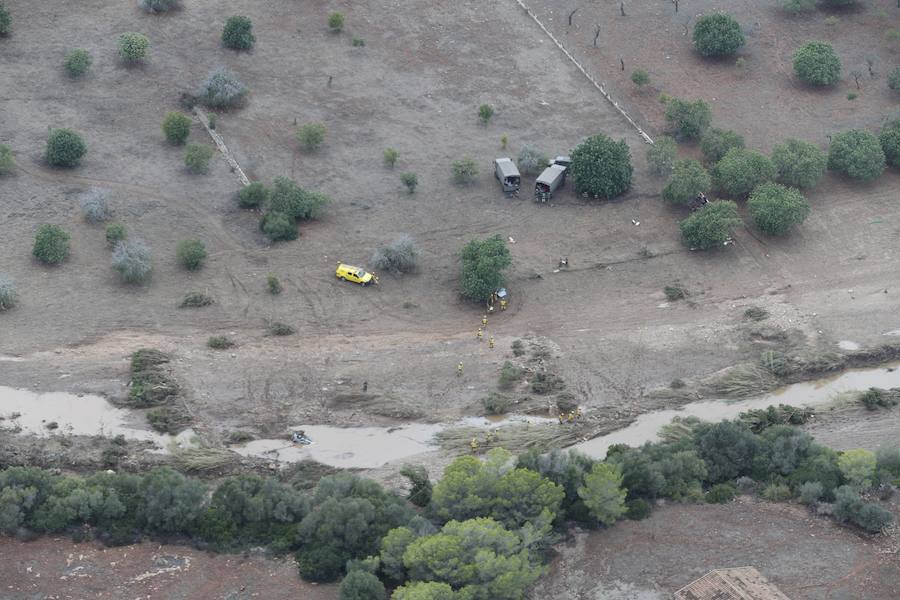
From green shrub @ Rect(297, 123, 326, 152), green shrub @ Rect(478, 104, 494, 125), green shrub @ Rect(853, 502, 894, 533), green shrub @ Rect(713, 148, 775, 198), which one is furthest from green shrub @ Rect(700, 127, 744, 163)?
green shrub @ Rect(853, 502, 894, 533)

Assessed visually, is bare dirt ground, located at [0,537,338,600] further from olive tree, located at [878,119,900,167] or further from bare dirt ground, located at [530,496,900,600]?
olive tree, located at [878,119,900,167]

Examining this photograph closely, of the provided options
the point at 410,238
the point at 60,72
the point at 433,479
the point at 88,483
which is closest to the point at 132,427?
the point at 88,483

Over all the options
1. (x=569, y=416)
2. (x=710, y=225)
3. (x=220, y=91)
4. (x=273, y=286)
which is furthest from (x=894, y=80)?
(x=273, y=286)

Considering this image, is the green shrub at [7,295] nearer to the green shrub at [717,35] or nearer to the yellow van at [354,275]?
the yellow van at [354,275]

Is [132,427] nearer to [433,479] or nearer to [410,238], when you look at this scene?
[433,479]

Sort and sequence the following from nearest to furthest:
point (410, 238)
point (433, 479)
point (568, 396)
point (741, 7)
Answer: point (433, 479), point (568, 396), point (410, 238), point (741, 7)
